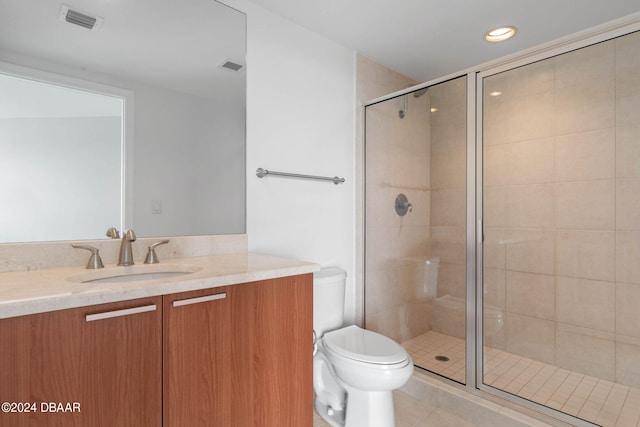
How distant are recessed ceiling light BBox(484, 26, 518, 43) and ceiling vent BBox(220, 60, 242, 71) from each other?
155 centimetres

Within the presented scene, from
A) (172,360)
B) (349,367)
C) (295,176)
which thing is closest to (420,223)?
(295,176)

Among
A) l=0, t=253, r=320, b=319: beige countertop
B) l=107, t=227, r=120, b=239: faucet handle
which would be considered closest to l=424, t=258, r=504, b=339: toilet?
l=0, t=253, r=320, b=319: beige countertop

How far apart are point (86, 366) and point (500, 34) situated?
2.57 meters

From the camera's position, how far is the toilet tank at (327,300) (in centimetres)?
175

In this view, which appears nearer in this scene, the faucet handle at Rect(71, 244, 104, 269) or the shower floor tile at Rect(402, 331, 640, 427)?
the faucet handle at Rect(71, 244, 104, 269)

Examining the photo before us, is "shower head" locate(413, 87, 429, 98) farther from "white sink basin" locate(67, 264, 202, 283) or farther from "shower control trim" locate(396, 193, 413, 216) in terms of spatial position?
"white sink basin" locate(67, 264, 202, 283)

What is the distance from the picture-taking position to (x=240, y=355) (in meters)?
1.00

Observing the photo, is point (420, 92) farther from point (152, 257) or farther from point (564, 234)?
point (152, 257)

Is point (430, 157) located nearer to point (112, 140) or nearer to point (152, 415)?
point (112, 140)

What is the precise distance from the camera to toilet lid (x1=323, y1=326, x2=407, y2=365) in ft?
4.71

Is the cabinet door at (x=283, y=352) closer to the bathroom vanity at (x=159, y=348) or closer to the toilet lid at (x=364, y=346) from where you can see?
the bathroom vanity at (x=159, y=348)

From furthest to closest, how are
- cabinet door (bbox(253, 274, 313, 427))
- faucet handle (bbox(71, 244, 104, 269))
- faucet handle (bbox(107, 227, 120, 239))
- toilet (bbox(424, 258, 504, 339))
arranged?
1. toilet (bbox(424, 258, 504, 339))
2. faucet handle (bbox(107, 227, 120, 239))
3. faucet handle (bbox(71, 244, 104, 269))
4. cabinet door (bbox(253, 274, 313, 427))

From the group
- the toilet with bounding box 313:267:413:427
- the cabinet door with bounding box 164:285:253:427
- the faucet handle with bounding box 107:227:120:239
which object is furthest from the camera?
the toilet with bounding box 313:267:413:427

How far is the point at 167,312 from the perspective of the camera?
878mm
